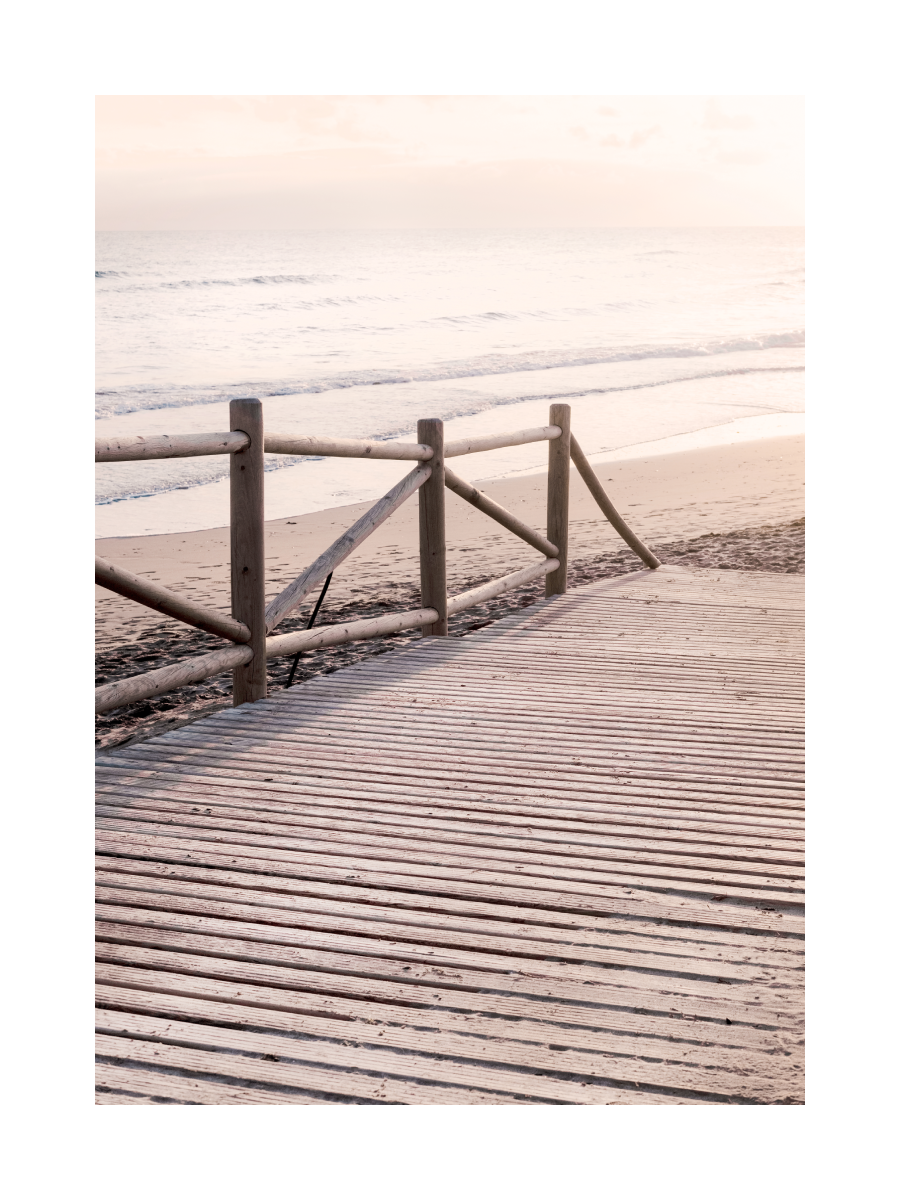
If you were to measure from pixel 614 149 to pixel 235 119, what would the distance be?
11.2m

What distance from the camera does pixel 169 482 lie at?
1318cm

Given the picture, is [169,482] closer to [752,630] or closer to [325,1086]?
[752,630]

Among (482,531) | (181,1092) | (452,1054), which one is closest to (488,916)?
(452,1054)

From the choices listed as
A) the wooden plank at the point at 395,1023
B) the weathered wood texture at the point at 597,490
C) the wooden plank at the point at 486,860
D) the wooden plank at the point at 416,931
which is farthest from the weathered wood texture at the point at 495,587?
the wooden plank at the point at 395,1023

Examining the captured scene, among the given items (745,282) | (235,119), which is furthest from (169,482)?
(745,282)

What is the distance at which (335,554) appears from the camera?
5090mm

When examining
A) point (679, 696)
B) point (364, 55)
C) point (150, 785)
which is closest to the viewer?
point (364, 55)

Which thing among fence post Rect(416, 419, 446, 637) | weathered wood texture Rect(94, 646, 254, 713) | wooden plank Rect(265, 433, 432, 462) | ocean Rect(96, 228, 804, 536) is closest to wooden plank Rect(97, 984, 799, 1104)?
weathered wood texture Rect(94, 646, 254, 713)

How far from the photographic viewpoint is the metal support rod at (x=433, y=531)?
5812 millimetres

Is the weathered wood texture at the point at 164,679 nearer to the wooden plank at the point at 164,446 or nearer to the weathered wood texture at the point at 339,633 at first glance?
the weathered wood texture at the point at 339,633

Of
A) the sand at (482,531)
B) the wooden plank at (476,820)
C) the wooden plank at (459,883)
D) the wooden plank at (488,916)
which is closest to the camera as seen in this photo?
the wooden plank at (488,916)

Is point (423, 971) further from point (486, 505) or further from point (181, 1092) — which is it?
point (486, 505)
